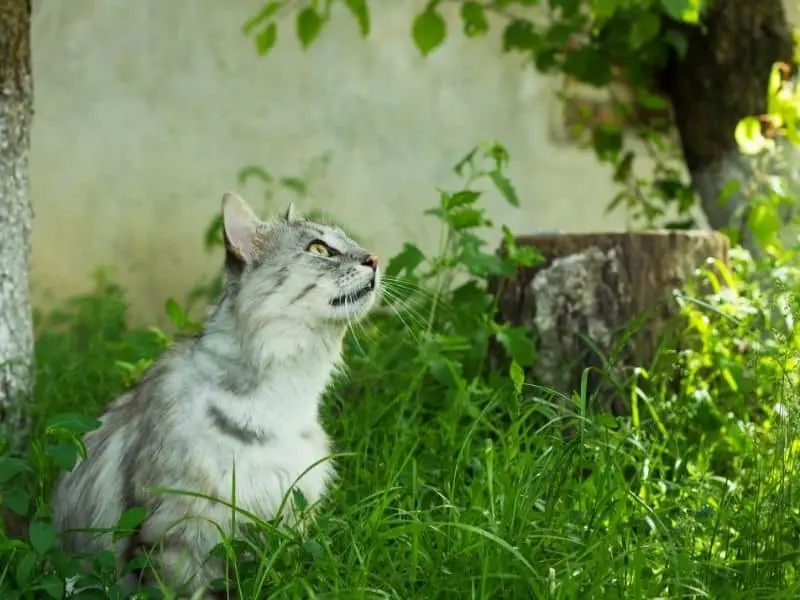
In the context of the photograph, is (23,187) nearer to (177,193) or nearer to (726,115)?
(177,193)

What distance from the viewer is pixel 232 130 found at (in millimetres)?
6012

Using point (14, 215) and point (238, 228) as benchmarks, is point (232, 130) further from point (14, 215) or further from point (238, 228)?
point (238, 228)

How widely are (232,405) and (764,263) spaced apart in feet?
7.52

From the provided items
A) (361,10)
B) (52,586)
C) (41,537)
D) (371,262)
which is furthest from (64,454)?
(361,10)

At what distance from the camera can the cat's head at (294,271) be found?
2.65 metres

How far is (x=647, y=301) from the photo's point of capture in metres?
3.84

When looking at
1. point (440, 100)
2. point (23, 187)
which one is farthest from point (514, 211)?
point (23, 187)

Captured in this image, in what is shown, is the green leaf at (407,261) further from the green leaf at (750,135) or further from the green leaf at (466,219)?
the green leaf at (750,135)

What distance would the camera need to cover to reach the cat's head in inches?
104

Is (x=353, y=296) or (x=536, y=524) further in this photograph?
(x=353, y=296)

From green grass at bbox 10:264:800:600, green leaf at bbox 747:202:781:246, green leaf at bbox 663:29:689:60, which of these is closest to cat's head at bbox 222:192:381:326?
green grass at bbox 10:264:800:600

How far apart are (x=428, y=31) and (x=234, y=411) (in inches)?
79.9

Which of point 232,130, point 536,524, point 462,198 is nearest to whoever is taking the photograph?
point 536,524

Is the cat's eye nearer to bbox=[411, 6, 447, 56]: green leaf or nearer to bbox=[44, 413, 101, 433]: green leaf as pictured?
bbox=[44, 413, 101, 433]: green leaf
